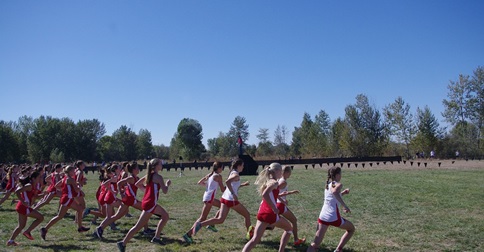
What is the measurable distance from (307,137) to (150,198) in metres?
80.2

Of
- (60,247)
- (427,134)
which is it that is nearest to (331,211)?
(60,247)

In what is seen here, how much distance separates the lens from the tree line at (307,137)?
216 feet

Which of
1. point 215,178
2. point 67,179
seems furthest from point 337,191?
point 67,179

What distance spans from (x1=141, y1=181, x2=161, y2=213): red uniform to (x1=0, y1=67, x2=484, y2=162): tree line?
62.4m

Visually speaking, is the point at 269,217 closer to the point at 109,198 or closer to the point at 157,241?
the point at 157,241

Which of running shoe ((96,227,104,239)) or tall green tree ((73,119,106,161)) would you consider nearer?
running shoe ((96,227,104,239))

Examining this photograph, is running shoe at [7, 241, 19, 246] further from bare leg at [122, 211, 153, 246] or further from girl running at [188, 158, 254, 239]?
girl running at [188, 158, 254, 239]

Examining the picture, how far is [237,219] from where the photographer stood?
11.7 meters

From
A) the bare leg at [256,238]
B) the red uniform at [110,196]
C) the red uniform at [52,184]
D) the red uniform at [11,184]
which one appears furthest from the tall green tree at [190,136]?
the bare leg at [256,238]

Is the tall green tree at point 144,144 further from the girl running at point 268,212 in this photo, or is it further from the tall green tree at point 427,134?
the girl running at point 268,212

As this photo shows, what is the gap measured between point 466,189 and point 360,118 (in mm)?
57565

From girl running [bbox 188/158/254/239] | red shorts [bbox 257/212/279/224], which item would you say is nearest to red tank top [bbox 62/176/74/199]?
girl running [bbox 188/158/254/239]

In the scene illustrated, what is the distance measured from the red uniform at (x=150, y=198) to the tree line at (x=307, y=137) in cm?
6236

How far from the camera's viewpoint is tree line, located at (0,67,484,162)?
6575 cm
